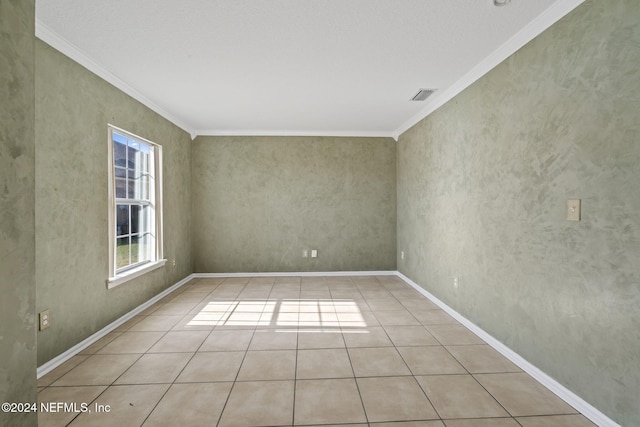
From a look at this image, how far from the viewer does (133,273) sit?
3420mm

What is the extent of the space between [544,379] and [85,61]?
4.28m

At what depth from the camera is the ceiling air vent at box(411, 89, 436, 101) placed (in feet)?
11.3

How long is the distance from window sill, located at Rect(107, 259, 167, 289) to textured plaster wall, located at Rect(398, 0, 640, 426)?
11.4ft

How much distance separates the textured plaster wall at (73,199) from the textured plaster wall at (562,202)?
137 inches

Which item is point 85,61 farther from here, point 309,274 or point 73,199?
point 309,274

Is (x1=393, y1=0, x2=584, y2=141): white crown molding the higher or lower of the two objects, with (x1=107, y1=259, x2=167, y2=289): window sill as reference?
higher

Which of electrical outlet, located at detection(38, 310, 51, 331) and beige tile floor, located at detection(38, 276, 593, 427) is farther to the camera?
electrical outlet, located at detection(38, 310, 51, 331)

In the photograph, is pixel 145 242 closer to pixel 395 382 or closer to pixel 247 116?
pixel 247 116

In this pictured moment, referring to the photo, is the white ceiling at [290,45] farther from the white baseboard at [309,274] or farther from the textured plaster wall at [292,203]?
the white baseboard at [309,274]

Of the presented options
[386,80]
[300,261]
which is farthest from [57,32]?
[300,261]

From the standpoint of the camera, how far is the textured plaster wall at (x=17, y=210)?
99 centimetres

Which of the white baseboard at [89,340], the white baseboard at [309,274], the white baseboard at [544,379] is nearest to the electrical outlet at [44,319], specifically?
the white baseboard at [89,340]

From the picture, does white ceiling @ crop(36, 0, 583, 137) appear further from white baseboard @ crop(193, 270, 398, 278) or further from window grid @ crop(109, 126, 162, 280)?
white baseboard @ crop(193, 270, 398, 278)

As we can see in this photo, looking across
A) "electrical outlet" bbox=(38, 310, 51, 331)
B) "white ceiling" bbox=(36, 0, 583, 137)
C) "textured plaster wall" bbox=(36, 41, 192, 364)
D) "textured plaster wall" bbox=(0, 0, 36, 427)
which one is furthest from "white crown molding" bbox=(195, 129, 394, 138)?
"textured plaster wall" bbox=(0, 0, 36, 427)
